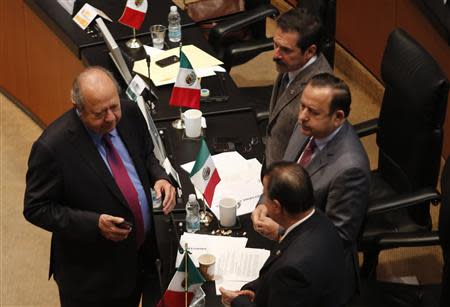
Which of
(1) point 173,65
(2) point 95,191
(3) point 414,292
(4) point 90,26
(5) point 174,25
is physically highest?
(4) point 90,26

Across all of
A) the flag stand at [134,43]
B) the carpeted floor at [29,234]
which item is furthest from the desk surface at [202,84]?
the carpeted floor at [29,234]

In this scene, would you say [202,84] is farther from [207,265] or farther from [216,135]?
[207,265]

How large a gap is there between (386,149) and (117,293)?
1699 mm

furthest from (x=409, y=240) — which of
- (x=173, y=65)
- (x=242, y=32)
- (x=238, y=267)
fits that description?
(x=242, y=32)

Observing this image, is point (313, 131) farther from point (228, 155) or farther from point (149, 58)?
point (149, 58)

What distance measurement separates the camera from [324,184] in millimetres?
3512

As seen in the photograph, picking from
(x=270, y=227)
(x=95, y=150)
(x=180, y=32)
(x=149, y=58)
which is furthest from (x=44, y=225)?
(x=180, y=32)

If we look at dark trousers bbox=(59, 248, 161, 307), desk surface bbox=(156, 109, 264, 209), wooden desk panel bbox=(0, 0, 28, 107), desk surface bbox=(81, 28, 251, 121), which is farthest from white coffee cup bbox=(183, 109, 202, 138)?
wooden desk panel bbox=(0, 0, 28, 107)

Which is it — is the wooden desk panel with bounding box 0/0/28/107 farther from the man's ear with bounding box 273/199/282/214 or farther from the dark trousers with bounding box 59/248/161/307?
the man's ear with bounding box 273/199/282/214

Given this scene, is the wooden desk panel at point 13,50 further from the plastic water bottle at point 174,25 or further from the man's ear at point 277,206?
the man's ear at point 277,206

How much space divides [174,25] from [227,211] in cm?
199

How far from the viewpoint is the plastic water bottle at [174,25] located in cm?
543

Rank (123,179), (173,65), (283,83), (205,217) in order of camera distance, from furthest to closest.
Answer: (173,65) → (283,83) → (205,217) → (123,179)

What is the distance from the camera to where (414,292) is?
3871 mm
